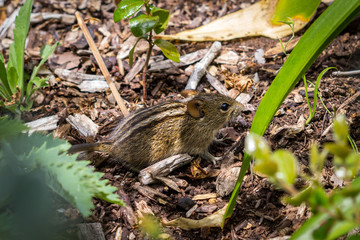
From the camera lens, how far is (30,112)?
370 centimetres

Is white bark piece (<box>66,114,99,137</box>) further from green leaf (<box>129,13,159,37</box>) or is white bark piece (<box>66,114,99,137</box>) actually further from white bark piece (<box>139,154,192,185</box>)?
green leaf (<box>129,13,159,37</box>)

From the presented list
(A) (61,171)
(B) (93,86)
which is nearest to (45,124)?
(B) (93,86)

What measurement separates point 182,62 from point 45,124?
5.49 feet

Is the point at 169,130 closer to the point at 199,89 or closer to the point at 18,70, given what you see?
the point at 199,89

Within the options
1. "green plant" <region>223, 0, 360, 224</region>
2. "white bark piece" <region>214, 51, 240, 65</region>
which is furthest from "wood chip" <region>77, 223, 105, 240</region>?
"white bark piece" <region>214, 51, 240, 65</region>

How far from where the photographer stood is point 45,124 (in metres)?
3.49

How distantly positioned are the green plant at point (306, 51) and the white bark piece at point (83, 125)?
5.87ft

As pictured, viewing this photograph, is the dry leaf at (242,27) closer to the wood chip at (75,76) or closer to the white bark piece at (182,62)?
the white bark piece at (182,62)

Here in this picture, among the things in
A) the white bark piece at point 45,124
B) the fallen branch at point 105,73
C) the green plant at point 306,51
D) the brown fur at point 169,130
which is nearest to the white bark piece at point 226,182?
the brown fur at point 169,130

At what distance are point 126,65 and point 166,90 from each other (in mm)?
593

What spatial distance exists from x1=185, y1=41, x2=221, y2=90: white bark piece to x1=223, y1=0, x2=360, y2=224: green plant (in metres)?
1.82

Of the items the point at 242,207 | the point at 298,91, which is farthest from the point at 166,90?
the point at 242,207

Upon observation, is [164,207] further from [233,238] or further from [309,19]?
[309,19]

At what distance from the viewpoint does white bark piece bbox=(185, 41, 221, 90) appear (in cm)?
402
